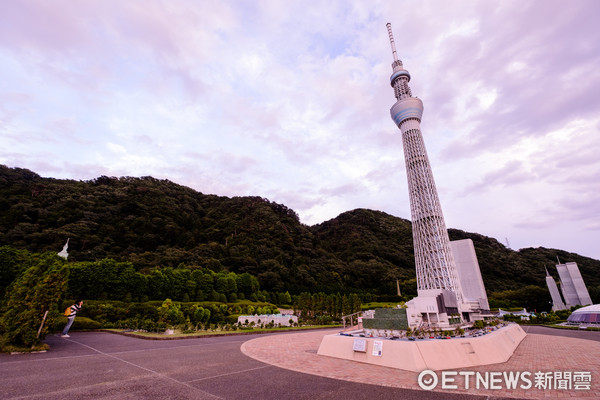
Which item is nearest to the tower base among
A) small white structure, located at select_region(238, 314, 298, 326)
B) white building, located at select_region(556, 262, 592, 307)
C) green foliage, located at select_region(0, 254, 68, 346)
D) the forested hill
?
green foliage, located at select_region(0, 254, 68, 346)

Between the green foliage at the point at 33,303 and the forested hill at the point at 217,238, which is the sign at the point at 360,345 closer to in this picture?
the green foliage at the point at 33,303

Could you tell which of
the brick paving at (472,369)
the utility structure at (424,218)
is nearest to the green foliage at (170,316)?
the brick paving at (472,369)

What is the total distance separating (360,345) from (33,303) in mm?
12967

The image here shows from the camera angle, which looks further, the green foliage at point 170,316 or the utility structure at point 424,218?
the utility structure at point 424,218

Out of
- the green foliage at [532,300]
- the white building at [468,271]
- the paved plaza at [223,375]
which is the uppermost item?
the white building at [468,271]

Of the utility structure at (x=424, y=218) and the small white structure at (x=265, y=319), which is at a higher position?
the utility structure at (x=424, y=218)

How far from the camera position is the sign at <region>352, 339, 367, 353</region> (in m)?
9.23

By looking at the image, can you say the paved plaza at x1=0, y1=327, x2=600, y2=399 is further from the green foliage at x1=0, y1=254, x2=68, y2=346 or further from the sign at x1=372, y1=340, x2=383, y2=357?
the green foliage at x1=0, y1=254, x2=68, y2=346

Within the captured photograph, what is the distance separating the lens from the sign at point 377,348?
8.76 meters

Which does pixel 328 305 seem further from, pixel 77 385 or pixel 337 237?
pixel 337 237

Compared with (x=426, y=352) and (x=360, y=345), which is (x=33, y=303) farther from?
(x=426, y=352)

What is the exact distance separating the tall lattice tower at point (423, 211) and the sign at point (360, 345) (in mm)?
33162

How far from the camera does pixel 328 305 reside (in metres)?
33.7

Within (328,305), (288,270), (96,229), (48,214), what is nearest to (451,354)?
(328,305)
